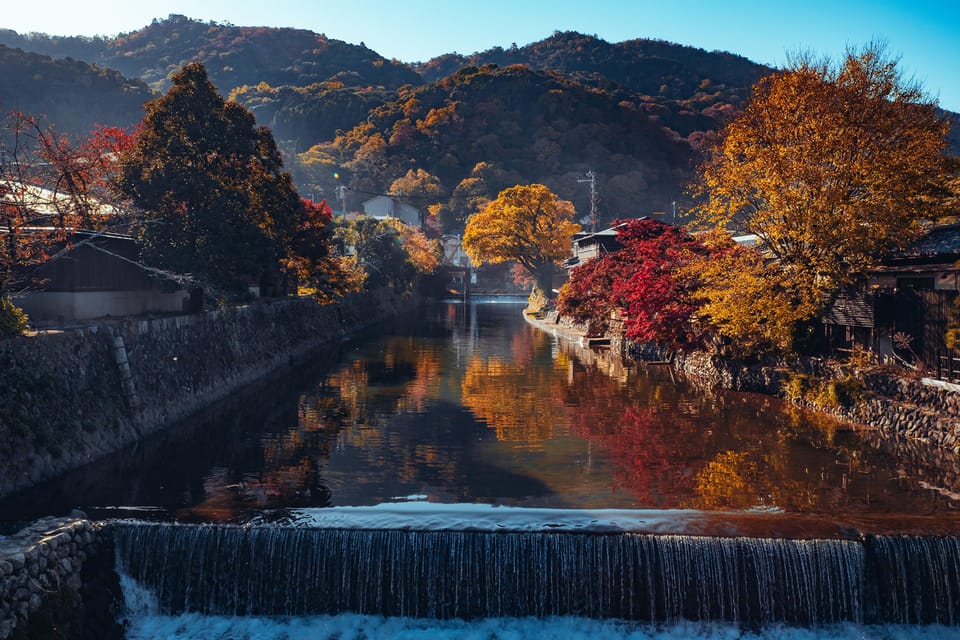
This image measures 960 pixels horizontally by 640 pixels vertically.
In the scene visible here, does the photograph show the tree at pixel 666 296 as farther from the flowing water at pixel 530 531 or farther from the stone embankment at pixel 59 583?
the stone embankment at pixel 59 583

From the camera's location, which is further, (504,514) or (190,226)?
(190,226)

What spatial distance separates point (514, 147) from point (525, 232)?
5330 cm

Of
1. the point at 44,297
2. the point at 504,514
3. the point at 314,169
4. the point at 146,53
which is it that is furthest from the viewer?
the point at 146,53

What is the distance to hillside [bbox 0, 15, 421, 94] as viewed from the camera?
167 meters

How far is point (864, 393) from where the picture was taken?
2102 centimetres

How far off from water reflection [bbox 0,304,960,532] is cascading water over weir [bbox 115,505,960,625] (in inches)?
56.7

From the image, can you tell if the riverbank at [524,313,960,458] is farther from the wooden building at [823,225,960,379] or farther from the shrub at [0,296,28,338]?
the shrub at [0,296,28,338]

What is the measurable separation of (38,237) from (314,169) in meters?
102

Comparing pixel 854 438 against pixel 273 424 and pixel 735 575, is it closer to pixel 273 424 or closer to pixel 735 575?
pixel 735 575

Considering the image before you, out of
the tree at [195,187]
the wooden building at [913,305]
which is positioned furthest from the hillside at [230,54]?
the wooden building at [913,305]

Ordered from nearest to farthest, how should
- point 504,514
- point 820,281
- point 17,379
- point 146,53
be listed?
point 504,514 < point 17,379 < point 820,281 < point 146,53

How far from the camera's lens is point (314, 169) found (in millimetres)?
118375

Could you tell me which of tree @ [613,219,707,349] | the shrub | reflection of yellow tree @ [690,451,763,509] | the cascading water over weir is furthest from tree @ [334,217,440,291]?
the cascading water over weir

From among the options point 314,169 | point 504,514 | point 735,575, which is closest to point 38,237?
point 504,514
